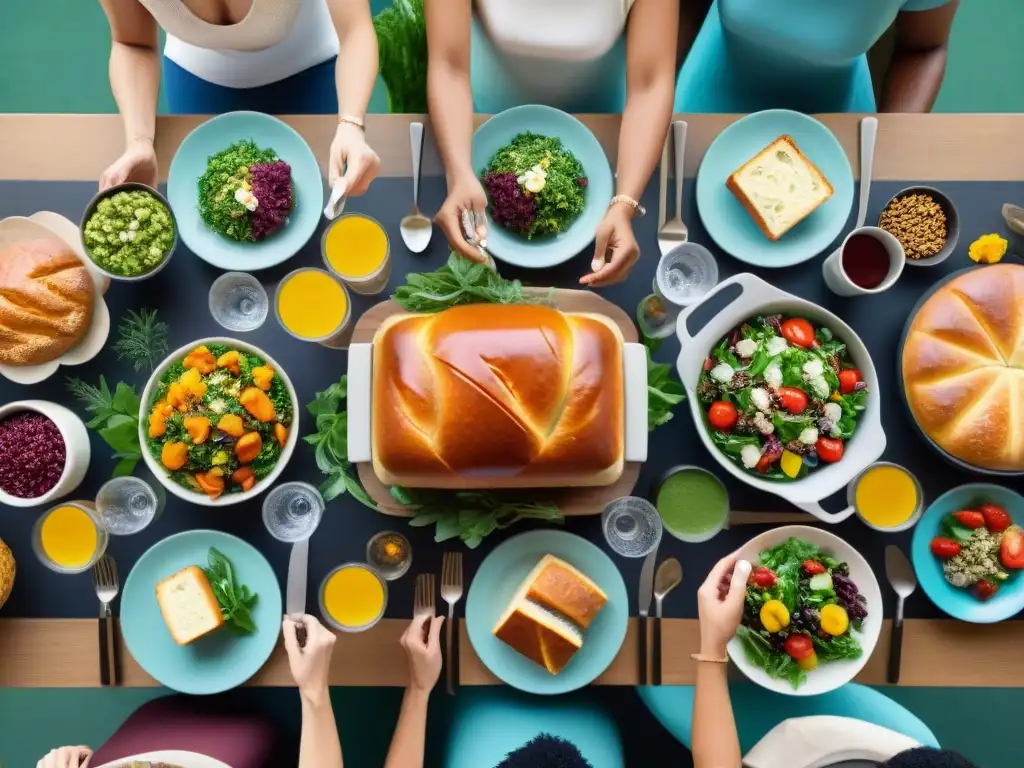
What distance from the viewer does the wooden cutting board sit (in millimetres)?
1470

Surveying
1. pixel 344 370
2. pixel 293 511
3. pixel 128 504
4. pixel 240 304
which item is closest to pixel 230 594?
pixel 293 511

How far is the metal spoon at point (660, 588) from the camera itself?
4.91 ft

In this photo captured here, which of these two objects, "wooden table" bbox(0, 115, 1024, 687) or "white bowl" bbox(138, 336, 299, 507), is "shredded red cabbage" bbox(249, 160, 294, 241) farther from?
"white bowl" bbox(138, 336, 299, 507)

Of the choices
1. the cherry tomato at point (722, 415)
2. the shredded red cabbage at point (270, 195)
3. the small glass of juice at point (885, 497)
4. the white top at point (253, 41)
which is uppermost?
the white top at point (253, 41)

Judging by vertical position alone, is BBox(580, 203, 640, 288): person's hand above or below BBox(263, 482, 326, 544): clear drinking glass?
above

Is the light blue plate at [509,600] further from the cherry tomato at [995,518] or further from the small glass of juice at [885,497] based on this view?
the cherry tomato at [995,518]

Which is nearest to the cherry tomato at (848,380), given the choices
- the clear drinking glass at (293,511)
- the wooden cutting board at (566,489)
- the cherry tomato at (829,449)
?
the cherry tomato at (829,449)

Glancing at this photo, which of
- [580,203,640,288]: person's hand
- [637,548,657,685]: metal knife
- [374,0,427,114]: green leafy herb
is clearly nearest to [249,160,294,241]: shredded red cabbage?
[374,0,427,114]: green leafy herb

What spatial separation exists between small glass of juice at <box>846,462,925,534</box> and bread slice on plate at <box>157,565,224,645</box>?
140 centimetres

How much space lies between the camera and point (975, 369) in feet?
4.52

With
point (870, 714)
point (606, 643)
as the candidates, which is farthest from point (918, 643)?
point (606, 643)

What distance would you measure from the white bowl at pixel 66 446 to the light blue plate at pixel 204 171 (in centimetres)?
45

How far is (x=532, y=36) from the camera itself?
5.07ft

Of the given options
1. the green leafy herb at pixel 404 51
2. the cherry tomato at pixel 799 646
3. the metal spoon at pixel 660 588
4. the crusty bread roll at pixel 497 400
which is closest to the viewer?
the crusty bread roll at pixel 497 400
